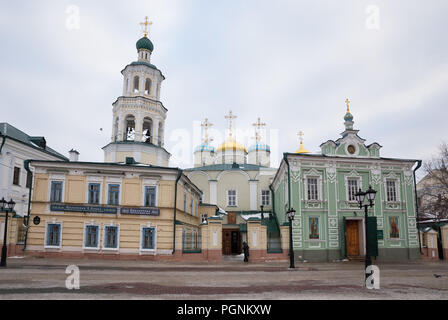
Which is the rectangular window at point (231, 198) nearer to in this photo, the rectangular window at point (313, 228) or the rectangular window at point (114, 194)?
the rectangular window at point (313, 228)

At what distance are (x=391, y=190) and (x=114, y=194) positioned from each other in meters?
19.8

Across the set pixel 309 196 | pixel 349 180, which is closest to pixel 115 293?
pixel 309 196

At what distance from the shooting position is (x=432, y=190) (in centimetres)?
3681

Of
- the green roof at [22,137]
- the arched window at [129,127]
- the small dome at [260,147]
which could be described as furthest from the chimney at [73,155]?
the small dome at [260,147]

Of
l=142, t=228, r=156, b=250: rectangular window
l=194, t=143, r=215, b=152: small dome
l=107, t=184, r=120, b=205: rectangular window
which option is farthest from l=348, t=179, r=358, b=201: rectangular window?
l=194, t=143, r=215, b=152: small dome

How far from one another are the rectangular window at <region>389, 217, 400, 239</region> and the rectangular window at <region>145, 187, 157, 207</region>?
55.3 ft

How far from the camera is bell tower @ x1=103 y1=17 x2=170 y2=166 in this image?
2936cm

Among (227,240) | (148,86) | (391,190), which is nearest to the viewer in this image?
(391,190)

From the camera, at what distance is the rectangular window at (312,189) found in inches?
1019

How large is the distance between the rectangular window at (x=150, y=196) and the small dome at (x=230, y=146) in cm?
2652

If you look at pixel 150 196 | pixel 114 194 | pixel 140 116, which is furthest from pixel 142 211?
pixel 140 116

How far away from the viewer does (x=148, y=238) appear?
77.8 ft

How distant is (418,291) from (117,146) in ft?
78.3

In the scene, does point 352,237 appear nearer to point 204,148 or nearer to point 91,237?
point 91,237
